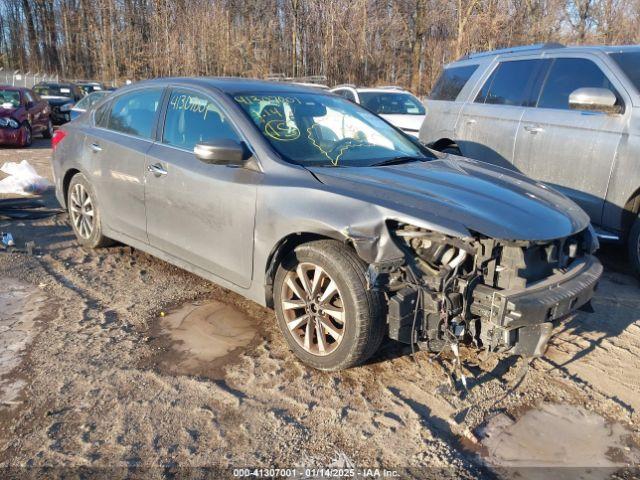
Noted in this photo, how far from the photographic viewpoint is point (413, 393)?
3.21 meters

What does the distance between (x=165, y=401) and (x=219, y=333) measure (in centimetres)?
87

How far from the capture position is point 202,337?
3.84m

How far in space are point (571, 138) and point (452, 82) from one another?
2263mm

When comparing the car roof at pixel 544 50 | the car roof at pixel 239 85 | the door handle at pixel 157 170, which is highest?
the car roof at pixel 544 50

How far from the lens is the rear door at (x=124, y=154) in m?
4.55

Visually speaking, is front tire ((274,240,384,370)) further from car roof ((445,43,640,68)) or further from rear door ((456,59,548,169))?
car roof ((445,43,640,68))

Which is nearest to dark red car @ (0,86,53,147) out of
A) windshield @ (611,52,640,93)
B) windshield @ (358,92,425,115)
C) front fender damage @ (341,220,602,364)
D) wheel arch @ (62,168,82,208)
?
windshield @ (358,92,425,115)

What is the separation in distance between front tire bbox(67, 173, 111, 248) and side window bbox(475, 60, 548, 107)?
4505 millimetres

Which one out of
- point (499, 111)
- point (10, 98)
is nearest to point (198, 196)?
point (499, 111)

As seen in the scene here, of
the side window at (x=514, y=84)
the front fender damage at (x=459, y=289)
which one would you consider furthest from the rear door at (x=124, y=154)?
the side window at (x=514, y=84)

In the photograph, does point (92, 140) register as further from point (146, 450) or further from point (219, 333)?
point (146, 450)

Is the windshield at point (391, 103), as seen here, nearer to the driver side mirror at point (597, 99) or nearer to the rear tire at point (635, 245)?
the driver side mirror at point (597, 99)

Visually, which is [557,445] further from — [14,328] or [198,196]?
[14,328]

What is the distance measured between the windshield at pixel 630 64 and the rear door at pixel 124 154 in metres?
4.24
